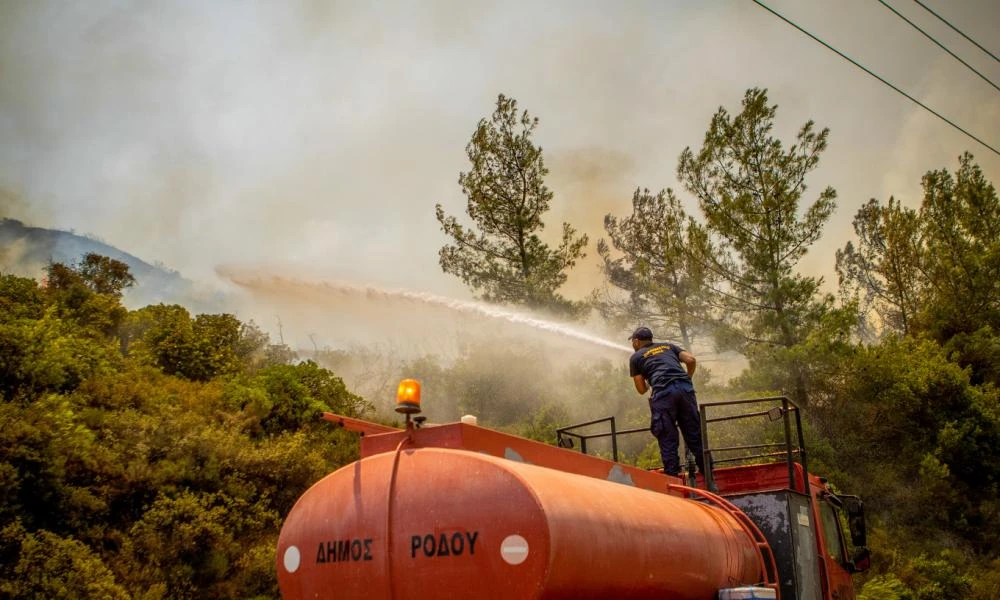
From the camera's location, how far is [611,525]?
Answer: 408cm

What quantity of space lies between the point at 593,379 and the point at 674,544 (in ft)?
78.7

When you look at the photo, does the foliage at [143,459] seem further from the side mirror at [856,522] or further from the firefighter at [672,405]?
the side mirror at [856,522]

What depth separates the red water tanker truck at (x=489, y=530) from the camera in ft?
12.1

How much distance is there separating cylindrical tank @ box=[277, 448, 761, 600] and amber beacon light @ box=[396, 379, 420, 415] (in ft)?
0.82

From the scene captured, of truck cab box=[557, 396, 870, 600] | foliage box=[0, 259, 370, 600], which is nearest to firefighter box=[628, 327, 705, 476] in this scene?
truck cab box=[557, 396, 870, 600]

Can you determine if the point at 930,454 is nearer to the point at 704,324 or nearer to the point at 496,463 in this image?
the point at 704,324

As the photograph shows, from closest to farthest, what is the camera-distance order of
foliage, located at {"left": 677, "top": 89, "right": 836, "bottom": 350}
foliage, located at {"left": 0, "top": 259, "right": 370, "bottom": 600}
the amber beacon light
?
1. the amber beacon light
2. foliage, located at {"left": 0, "top": 259, "right": 370, "bottom": 600}
3. foliage, located at {"left": 677, "top": 89, "right": 836, "bottom": 350}

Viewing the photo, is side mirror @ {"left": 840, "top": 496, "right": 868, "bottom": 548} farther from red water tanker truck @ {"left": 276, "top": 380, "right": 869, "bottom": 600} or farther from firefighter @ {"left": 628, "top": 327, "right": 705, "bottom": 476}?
red water tanker truck @ {"left": 276, "top": 380, "right": 869, "bottom": 600}

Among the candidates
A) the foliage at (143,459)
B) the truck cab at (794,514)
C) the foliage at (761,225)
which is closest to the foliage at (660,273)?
the foliage at (761,225)

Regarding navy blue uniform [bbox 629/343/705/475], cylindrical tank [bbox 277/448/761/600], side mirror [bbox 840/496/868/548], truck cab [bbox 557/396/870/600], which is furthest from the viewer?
side mirror [bbox 840/496/868/548]

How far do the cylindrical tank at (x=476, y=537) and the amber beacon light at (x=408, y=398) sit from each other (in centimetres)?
25

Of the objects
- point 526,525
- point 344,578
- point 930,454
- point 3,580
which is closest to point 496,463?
point 526,525

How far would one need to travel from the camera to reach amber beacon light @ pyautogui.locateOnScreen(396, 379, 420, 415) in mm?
4371

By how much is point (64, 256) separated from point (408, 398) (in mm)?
35526
